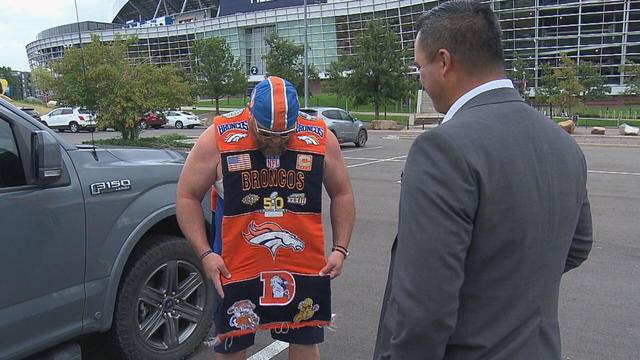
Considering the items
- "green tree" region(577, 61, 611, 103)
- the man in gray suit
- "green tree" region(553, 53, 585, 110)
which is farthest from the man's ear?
"green tree" region(577, 61, 611, 103)

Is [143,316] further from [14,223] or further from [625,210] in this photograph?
[625,210]

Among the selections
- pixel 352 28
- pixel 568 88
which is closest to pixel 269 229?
pixel 568 88

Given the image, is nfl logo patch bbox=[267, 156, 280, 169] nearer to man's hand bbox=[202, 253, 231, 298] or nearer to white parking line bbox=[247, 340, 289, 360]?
man's hand bbox=[202, 253, 231, 298]

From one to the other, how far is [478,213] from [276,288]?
4.93 feet

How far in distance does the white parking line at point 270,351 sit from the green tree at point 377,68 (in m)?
32.7

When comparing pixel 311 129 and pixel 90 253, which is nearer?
pixel 311 129

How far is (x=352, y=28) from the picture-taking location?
6662cm

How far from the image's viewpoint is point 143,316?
10.7 feet

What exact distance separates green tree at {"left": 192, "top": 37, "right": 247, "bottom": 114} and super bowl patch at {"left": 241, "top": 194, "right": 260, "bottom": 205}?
4089 centimetres

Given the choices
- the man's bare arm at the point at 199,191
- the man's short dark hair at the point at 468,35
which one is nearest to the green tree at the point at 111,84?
the man's bare arm at the point at 199,191

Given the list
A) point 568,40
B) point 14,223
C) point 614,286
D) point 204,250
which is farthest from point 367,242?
point 568,40

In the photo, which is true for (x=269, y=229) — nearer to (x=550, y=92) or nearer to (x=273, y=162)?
(x=273, y=162)

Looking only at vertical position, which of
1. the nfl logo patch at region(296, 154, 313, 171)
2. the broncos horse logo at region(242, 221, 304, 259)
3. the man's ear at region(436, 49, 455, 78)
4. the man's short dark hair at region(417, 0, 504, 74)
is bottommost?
the broncos horse logo at region(242, 221, 304, 259)

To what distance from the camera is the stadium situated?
51.8 m
